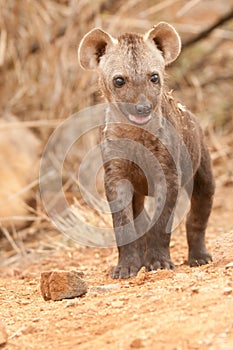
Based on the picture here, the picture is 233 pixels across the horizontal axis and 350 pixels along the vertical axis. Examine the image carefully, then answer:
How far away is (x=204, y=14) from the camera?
13953mm

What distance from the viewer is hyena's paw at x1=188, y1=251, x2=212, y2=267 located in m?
5.88

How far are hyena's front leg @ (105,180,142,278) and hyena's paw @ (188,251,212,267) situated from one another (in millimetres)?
667

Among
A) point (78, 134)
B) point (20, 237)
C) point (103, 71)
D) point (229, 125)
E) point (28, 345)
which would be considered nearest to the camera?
point (28, 345)

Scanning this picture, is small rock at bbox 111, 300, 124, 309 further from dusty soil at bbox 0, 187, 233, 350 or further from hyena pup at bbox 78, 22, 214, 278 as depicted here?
hyena pup at bbox 78, 22, 214, 278

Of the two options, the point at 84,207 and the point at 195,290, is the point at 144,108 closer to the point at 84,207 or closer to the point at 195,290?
the point at 195,290

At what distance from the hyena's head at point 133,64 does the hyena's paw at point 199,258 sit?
1.30 meters

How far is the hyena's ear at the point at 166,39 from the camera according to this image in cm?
580

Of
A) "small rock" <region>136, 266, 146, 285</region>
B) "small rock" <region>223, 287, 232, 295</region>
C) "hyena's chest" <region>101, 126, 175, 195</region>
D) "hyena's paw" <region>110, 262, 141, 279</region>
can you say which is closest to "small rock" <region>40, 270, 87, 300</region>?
"small rock" <region>136, 266, 146, 285</region>

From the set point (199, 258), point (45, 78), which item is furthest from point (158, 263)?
point (45, 78)

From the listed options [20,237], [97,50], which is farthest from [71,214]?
[97,50]

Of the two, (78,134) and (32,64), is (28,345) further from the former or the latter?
(32,64)

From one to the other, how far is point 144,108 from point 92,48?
101 centimetres

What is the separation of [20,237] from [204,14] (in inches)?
Answer: 295

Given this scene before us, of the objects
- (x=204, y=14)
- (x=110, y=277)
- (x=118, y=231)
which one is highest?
(x=204, y=14)
